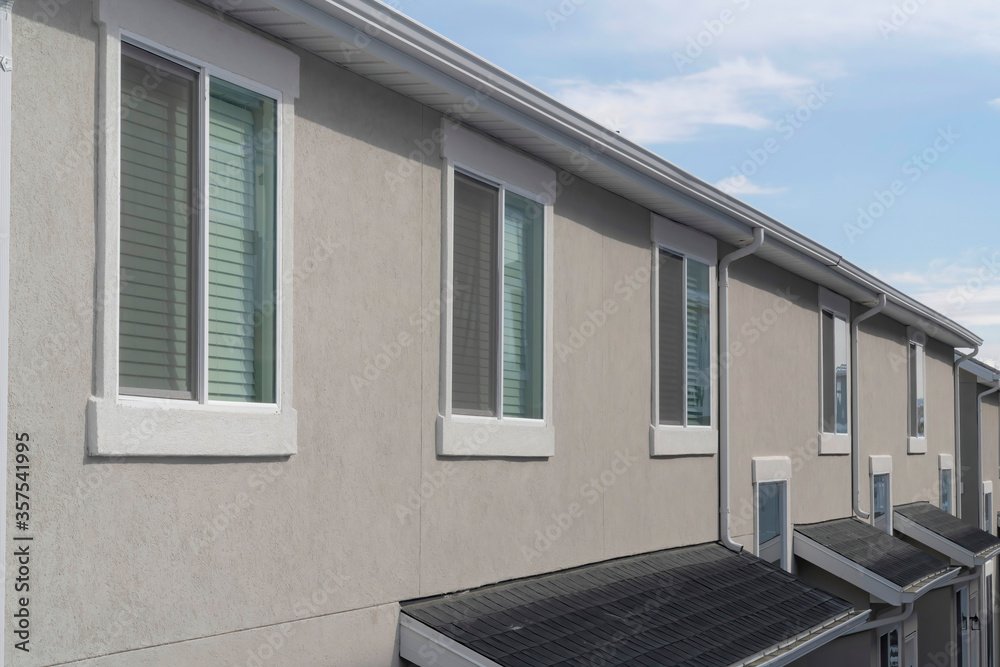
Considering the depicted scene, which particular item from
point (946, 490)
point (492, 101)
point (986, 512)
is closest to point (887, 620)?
point (946, 490)

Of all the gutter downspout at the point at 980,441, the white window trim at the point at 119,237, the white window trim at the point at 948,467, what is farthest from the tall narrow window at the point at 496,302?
the gutter downspout at the point at 980,441

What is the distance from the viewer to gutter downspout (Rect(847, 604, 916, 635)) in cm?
1352

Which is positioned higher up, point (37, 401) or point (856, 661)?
point (37, 401)

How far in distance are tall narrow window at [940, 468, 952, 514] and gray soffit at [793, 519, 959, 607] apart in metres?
7.21

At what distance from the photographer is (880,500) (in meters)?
16.6

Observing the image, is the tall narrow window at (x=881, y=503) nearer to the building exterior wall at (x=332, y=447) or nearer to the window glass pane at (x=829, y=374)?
the window glass pane at (x=829, y=374)

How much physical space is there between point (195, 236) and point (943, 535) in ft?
49.9

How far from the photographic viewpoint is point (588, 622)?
711 cm

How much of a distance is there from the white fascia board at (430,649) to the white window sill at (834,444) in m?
8.88

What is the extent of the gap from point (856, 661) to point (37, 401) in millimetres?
11825

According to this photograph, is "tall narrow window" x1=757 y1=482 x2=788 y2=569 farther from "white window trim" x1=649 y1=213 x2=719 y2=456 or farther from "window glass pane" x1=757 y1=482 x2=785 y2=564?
"white window trim" x1=649 y1=213 x2=719 y2=456

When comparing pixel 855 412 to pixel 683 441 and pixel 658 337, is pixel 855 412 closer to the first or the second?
pixel 683 441

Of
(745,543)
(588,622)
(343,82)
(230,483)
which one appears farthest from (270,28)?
(745,543)

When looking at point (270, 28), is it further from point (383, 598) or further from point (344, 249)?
point (383, 598)
